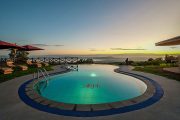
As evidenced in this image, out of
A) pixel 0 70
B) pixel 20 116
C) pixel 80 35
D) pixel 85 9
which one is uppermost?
pixel 85 9

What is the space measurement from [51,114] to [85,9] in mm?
13644

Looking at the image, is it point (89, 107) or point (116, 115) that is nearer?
point (116, 115)

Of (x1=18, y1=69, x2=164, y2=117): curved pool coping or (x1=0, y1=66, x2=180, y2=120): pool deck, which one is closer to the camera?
(x1=0, y1=66, x2=180, y2=120): pool deck

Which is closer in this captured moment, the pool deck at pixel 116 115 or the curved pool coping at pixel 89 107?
the pool deck at pixel 116 115

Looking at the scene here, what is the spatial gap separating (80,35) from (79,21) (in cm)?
542

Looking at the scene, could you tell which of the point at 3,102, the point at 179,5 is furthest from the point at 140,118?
the point at 179,5

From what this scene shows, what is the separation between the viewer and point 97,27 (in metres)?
20.7

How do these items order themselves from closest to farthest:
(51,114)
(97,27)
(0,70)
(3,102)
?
(51,114) < (3,102) < (0,70) < (97,27)

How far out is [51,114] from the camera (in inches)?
166

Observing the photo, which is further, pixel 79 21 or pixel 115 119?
pixel 79 21

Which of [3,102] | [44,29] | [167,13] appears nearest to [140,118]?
[3,102]

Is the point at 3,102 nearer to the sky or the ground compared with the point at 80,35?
nearer to the ground

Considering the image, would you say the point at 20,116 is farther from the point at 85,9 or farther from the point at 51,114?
the point at 85,9

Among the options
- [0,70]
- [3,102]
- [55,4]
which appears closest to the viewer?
[3,102]
